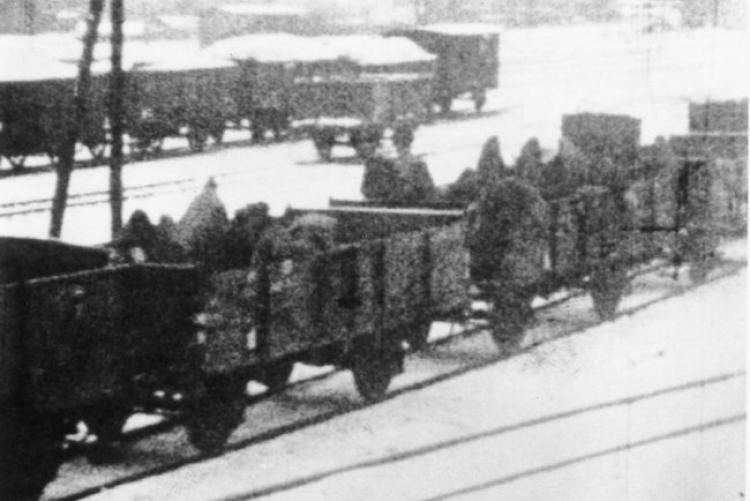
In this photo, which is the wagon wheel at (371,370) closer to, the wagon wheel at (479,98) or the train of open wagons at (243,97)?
the train of open wagons at (243,97)

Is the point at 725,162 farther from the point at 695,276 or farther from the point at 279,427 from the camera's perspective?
the point at 279,427

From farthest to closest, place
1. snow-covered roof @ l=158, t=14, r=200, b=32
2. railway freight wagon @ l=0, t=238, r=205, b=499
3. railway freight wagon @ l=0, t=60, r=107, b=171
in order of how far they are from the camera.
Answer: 1. railway freight wagon @ l=0, t=60, r=107, b=171
2. snow-covered roof @ l=158, t=14, r=200, b=32
3. railway freight wagon @ l=0, t=238, r=205, b=499

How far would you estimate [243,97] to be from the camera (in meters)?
31.4

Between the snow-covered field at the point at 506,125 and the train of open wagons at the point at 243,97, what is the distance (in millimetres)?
748

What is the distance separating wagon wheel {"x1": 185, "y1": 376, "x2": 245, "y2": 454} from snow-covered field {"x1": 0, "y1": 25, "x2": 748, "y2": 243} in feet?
10.5

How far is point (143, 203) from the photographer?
67.2 ft

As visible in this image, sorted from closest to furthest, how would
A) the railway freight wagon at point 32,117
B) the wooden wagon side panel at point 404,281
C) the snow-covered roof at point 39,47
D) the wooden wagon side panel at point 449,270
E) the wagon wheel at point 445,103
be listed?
1. the wooden wagon side panel at point 404,281
2. the wooden wagon side panel at point 449,270
3. the snow-covered roof at point 39,47
4. the railway freight wagon at point 32,117
5. the wagon wheel at point 445,103

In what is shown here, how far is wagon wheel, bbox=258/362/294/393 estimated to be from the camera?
9711 millimetres

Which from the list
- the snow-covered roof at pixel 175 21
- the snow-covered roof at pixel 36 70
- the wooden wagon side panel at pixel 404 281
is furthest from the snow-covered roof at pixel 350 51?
the wooden wagon side panel at pixel 404 281

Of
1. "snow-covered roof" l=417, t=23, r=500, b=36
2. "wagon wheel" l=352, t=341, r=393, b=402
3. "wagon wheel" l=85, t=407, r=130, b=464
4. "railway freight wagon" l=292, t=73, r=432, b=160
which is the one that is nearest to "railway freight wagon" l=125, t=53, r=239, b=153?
"railway freight wagon" l=292, t=73, r=432, b=160

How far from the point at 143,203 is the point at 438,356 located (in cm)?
965

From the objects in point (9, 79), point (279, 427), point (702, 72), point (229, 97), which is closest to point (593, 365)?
point (279, 427)

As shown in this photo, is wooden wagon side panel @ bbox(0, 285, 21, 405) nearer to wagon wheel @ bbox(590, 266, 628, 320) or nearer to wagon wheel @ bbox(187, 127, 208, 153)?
wagon wheel @ bbox(590, 266, 628, 320)

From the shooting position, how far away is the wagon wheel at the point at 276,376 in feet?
31.9
